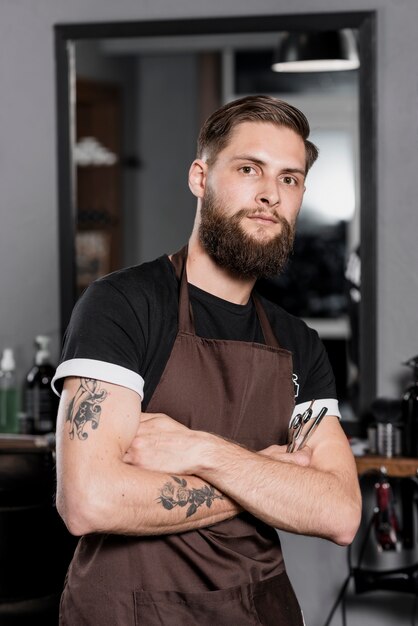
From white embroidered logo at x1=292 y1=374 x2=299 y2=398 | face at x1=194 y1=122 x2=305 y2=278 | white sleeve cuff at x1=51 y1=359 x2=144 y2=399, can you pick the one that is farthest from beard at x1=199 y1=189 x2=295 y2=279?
white sleeve cuff at x1=51 y1=359 x2=144 y2=399

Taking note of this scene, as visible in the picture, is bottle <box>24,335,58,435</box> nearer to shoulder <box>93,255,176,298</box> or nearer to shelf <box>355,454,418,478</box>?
shelf <box>355,454,418,478</box>

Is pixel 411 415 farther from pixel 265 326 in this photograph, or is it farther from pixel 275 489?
pixel 275 489

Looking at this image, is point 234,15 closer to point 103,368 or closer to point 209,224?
point 209,224

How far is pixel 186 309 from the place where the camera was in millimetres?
1739

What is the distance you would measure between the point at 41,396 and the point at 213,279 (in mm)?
1156

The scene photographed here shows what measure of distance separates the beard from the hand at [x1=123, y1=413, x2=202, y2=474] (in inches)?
13.5

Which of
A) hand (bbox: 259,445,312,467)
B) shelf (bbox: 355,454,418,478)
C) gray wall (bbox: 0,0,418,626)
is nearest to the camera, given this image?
hand (bbox: 259,445,312,467)

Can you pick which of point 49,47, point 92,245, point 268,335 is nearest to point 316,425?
point 268,335

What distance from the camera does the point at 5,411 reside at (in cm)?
288

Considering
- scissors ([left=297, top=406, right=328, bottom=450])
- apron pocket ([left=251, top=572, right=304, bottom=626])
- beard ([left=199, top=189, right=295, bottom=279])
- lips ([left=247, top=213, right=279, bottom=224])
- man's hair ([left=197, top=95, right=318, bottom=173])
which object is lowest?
apron pocket ([left=251, top=572, right=304, bottom=626])

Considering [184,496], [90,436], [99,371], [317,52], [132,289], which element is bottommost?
[184,496]

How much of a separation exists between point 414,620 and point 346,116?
147cm

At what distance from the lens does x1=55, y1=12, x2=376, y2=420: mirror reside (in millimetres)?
2691

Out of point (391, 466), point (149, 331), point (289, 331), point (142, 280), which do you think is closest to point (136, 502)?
point (149, 331)
